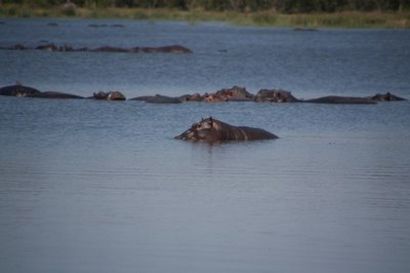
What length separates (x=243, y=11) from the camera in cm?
7900

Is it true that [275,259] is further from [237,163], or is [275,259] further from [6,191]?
[237,163]

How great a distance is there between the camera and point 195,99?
2577cm

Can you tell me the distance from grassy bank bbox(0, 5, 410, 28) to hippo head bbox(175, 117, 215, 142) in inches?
2094

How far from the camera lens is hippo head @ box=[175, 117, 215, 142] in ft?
61.7

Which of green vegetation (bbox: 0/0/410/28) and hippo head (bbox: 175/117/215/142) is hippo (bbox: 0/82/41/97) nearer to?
hippo head (bbox: 175/117/215/142)

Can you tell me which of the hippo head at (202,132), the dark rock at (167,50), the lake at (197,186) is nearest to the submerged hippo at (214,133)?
the hippo head at (202,132)

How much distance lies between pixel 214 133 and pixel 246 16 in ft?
193

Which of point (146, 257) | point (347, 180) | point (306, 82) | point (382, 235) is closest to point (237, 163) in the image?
point (347, 180)

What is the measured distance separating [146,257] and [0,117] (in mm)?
11963

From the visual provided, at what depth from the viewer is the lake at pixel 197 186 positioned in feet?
34.7

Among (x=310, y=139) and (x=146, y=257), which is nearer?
(x=146, y=257)

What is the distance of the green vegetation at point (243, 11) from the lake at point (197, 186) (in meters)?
40.7

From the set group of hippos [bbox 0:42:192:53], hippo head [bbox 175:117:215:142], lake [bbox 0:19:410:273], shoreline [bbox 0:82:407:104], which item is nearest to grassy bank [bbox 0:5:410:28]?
group of hippos [bbox 0:42:192:53]

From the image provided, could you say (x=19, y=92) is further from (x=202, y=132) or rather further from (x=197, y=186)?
(x=197, y=186)
